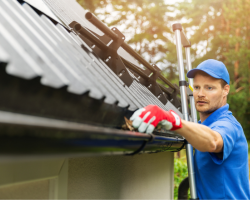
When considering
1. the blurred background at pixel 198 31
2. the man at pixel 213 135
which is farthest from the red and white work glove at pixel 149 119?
the blurred background at pixel 198 31

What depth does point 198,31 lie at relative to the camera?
18.9 meters

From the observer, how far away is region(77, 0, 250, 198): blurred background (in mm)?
16391

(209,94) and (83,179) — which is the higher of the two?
(209,94)

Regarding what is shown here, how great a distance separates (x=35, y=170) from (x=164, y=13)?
1939cm

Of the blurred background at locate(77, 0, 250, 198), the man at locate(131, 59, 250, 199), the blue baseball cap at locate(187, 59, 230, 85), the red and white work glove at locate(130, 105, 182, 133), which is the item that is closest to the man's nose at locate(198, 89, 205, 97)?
the man at locate(131, 59, 250, 199)

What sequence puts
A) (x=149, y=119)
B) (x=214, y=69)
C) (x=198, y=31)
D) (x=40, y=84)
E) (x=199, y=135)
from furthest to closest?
(x=198, y=31) < (x=214, y=69) < (x=199, y=135) < (x=149, y=119) < (x=40, y=84)

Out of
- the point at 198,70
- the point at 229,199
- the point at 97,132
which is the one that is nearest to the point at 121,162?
the point at 229,199

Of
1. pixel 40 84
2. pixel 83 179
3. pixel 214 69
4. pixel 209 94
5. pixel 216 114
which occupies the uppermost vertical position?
pixel 214 69

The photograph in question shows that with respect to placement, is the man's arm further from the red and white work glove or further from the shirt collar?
the shirt collar

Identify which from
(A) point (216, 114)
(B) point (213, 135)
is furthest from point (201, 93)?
(B) point (213, 135)

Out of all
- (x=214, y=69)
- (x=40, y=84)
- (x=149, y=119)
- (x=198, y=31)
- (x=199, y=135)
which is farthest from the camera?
(x=198, y=31)

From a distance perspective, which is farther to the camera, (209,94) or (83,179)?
(209,94)

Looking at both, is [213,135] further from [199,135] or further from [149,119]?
[149,119]

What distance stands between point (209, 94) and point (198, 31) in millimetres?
17887
